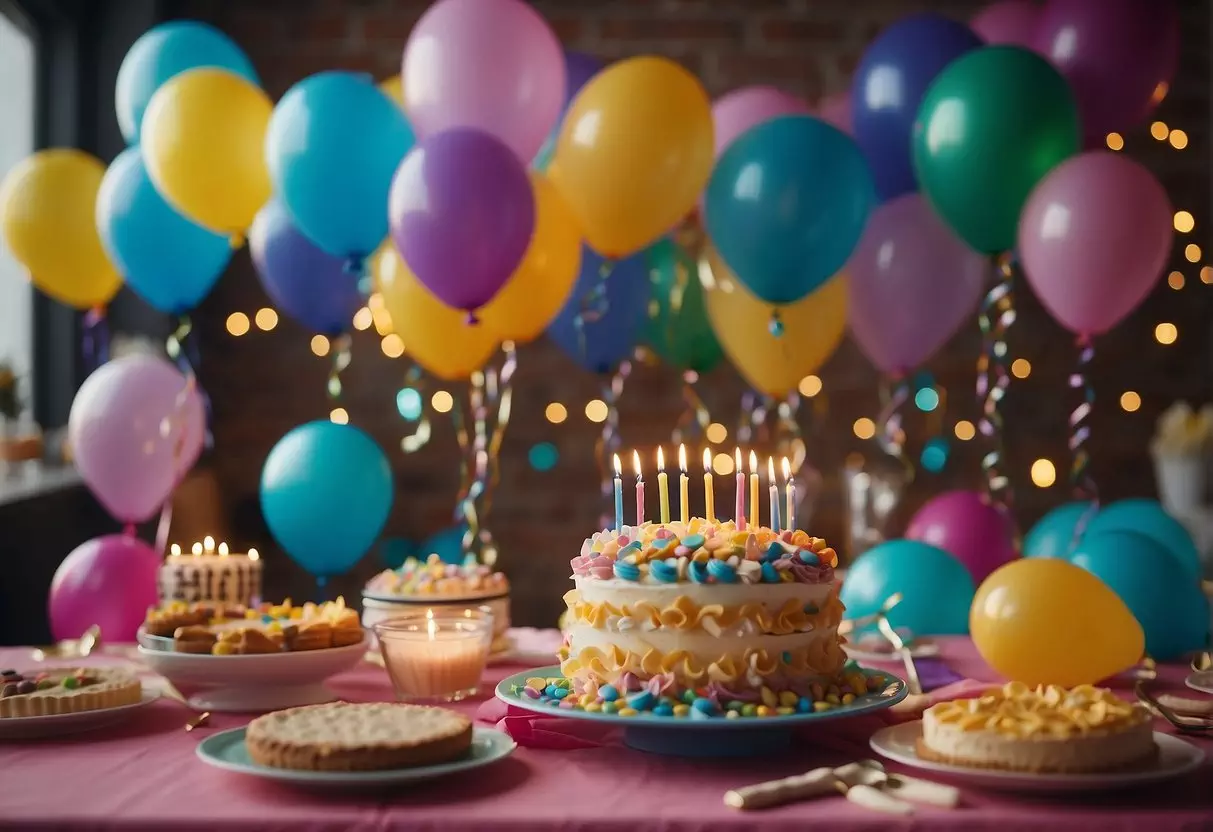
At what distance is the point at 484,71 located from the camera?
2295mm

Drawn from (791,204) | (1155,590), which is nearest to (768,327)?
(791,204)

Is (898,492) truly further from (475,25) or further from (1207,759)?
(1207,759)

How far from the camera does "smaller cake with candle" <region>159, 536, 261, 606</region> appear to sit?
1.91 m

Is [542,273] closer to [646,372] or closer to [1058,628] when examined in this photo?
[1058,628]

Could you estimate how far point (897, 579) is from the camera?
6.82 ft

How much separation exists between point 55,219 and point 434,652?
1446 millimetres

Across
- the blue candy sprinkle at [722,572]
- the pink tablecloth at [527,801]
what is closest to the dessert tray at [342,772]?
the pink tablecloth at [527,801]

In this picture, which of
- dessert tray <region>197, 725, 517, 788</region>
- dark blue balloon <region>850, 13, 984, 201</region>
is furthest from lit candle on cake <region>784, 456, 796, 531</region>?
dark blue balloon <region>850, 13, 984, 201</region>

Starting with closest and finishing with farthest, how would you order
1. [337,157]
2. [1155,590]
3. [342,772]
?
[342,772], [1155,590], [337,157]

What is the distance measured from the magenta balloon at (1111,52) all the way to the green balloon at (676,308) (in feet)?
2.74

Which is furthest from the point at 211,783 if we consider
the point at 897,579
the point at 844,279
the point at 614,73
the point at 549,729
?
the point at 844,279

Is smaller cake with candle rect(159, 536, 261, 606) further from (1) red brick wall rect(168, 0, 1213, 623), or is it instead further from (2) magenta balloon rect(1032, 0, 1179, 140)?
(1) red brick wall rect(168, 0, 1213, 623)

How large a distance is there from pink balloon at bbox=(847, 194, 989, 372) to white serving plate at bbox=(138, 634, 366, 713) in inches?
60.0

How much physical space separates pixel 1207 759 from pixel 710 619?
459 mm
